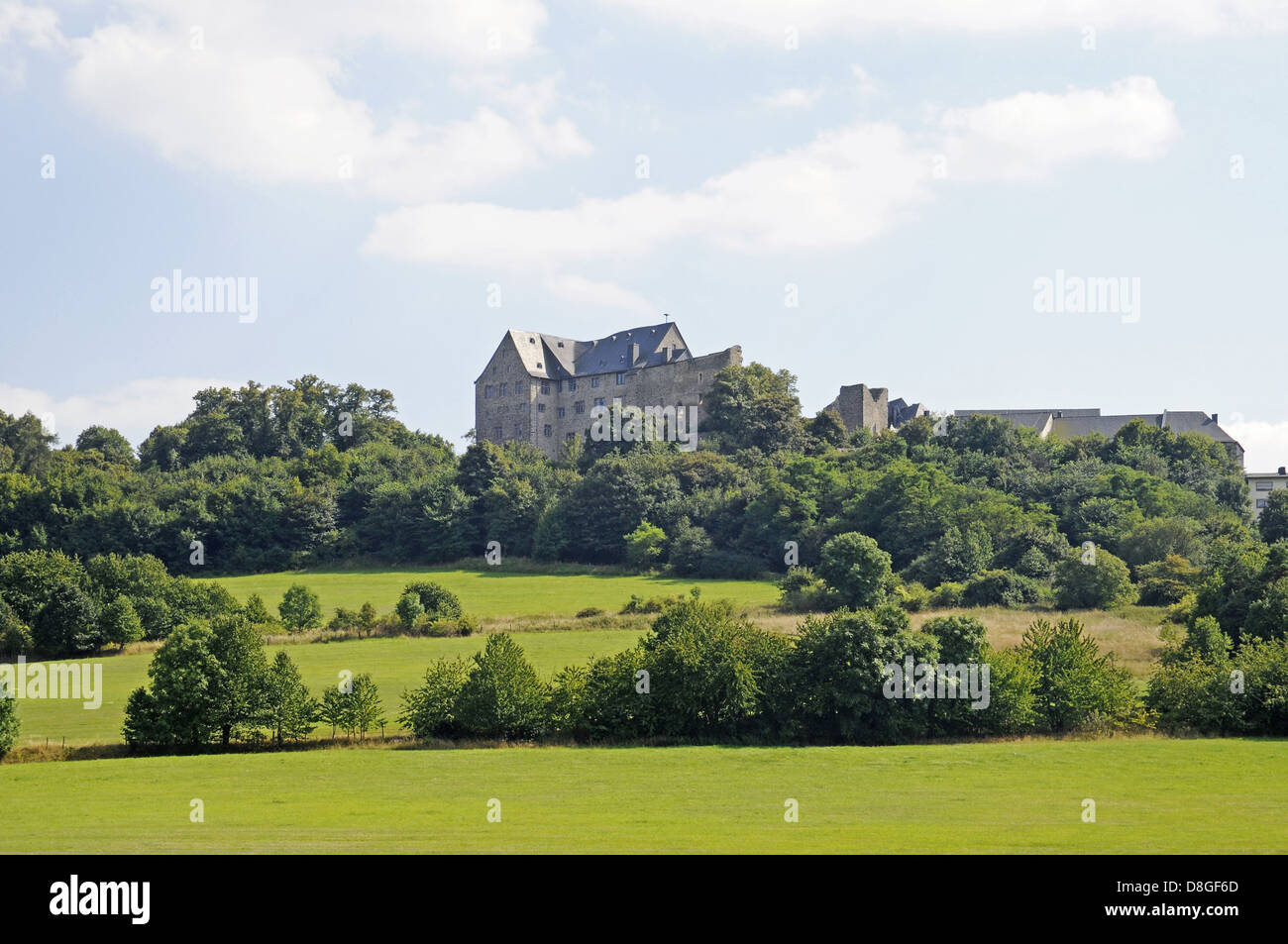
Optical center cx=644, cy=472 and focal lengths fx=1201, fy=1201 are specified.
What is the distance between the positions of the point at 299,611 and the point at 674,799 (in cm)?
4065

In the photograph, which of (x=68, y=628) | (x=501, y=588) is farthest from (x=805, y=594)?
(x=68, y=628)

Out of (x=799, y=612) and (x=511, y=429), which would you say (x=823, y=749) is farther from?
(x=511, y=429)

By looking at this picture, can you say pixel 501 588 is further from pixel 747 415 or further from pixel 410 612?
pixel 747 415

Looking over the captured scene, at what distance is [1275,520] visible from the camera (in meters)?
76.8

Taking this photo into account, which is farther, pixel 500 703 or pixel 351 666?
pixel 351 666

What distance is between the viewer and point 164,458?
368 feet

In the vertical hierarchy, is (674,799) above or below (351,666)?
below

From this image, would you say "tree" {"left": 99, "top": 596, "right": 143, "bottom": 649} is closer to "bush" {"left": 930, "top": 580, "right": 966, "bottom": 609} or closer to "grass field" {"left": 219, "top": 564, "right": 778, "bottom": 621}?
"grass field" {"left": 219, "top": 564, "right": 778, "bottom": 621}

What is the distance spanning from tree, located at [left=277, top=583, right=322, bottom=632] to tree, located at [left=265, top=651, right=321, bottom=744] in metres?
23.8

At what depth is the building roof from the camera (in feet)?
346

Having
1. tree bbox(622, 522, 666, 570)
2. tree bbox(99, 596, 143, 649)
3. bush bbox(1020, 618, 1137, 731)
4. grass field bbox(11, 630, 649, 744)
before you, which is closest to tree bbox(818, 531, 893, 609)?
grass field bbox(11, 630, 649, 744)

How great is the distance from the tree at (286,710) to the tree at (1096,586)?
4017 cm

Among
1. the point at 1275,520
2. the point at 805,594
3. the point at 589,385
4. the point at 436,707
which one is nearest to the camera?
the point at 436,707

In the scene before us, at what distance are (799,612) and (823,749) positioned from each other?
27.7 metres
